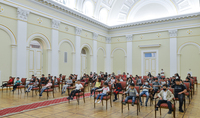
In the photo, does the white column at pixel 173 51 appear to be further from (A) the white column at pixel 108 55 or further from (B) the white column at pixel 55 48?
(B) the white column at pixel 55 48

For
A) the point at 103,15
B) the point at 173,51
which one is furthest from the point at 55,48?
the point at 173,51

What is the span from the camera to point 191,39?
16.2 metres

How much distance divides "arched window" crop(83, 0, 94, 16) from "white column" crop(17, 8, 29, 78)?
23.6ft

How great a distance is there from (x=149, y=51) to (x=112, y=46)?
16.1 feet

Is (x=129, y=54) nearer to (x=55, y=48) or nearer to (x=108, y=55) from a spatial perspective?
(x=108, y=55)

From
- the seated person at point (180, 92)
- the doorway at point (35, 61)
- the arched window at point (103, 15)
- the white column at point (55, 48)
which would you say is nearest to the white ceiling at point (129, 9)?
the arched window at point (103, 15)

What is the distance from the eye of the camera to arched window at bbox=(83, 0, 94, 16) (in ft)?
56.3

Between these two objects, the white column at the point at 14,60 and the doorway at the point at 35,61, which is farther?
the doorway at the point at 35,61

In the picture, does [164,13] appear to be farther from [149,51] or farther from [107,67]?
[107,67]

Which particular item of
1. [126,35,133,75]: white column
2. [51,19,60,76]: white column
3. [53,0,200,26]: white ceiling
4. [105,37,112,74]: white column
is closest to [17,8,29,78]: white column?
[51,19,60,76]: white column

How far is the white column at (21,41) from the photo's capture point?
1103 cm

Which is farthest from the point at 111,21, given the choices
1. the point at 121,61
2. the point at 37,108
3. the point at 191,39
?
the point at 37,108

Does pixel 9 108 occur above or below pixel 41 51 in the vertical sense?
below

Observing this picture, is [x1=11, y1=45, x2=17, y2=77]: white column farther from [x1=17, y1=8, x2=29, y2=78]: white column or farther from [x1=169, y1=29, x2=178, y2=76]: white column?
[x1=169, y1=29, x2=178, y2=76]: white column
